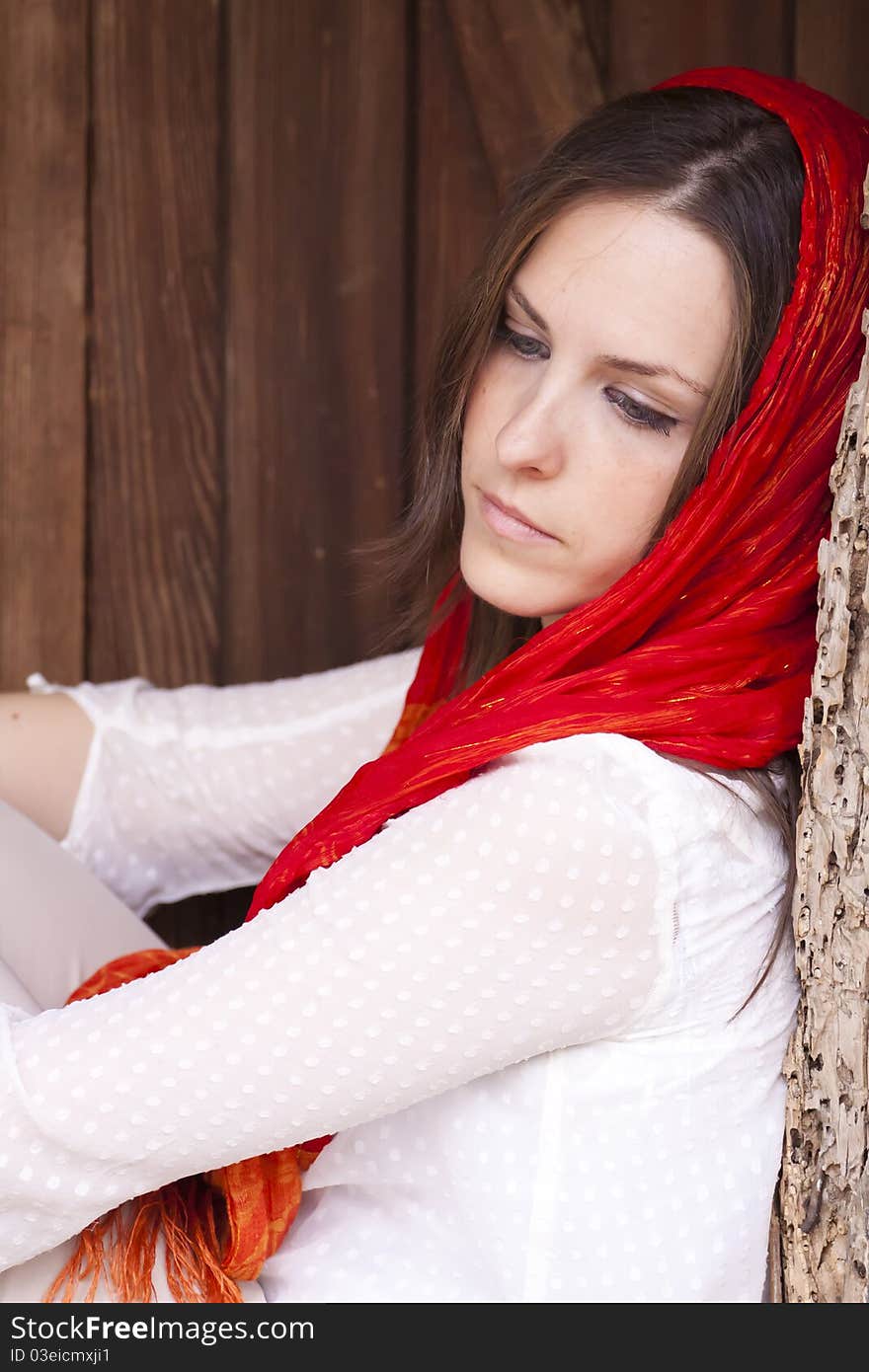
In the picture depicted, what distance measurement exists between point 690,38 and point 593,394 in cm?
80

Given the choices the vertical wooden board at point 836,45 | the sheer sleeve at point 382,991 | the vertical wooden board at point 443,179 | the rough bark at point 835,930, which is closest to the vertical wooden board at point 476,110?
the vertical wooden board at point 443,179

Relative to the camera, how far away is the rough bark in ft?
2.99

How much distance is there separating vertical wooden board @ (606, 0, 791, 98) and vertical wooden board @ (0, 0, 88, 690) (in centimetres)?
64

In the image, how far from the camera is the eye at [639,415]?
1021mm

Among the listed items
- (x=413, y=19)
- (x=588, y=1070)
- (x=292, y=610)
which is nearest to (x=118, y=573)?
(x=292, y=610)

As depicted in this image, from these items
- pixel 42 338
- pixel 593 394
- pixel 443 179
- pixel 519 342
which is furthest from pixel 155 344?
pixel 593 394

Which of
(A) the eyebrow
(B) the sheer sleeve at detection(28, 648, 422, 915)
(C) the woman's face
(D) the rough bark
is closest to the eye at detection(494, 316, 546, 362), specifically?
(C) the woman's face

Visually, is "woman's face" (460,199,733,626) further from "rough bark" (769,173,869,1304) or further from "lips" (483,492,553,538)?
"rough bark" (769,173,869,1304)

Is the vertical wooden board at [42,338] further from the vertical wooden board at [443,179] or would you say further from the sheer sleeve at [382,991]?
the sheer sleeve at [382,991]

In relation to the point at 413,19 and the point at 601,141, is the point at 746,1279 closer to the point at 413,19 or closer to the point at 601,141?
the point at 601,141

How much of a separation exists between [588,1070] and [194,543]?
0.98 metres

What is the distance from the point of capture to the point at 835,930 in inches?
37.0

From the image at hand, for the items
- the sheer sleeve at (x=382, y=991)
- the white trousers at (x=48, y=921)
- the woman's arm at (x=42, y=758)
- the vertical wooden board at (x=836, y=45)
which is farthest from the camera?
the vertical wooden board at (x=836, y=45)

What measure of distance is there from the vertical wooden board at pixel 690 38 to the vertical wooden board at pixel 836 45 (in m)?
0.02
